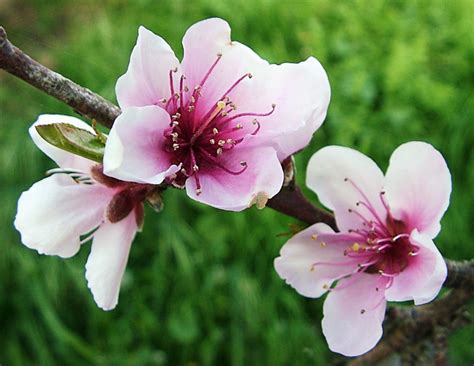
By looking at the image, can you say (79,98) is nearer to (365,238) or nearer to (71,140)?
(71,140)

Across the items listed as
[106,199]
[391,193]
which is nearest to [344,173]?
[391,193]

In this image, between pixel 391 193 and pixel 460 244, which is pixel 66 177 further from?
pixel 460 244

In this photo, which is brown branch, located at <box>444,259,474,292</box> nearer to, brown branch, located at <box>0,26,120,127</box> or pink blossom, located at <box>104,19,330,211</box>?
pink blossom, located at <box>104,19,330,211</box>

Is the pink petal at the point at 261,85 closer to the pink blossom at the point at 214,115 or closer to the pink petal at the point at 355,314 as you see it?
A: the pink blossom at the point at 214,115

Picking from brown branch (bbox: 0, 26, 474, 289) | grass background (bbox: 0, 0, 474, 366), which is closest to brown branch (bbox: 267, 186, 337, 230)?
brown branch (bbox: 0, 26, 474, 289)

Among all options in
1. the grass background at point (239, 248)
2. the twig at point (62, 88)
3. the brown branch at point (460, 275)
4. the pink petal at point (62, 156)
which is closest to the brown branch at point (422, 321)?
the brown branch at point (460, 275)

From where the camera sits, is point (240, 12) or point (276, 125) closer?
point (276, 125)
